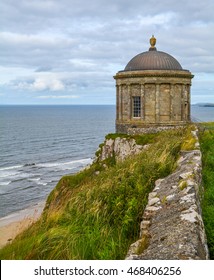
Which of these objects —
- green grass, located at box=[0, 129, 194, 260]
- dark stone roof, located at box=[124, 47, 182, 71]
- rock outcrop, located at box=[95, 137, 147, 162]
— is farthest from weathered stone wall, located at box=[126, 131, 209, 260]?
dark stone roof, located at box=[124, 47, 182, 71]

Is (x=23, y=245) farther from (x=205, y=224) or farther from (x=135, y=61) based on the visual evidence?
(x=135, y=61)

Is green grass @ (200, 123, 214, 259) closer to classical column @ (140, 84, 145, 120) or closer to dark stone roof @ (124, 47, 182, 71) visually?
classical column @ (140, 84, 145, 120)

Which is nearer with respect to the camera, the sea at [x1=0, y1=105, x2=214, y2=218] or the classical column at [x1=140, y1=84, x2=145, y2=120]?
the classical column at [x1=140, y1=84, x2=145, y2=120]

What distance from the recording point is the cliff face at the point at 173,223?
17.5ft

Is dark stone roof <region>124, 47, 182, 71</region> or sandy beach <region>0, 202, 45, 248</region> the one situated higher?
dark stone roof <region>124, 47, 182, 71</region>

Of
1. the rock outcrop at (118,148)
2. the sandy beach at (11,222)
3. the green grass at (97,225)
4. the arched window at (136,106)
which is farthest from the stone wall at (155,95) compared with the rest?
the green grass at (97,225)

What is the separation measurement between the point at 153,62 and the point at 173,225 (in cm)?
2494

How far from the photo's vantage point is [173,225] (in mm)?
6250

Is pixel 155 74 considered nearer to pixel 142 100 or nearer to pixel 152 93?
pixel 152 93

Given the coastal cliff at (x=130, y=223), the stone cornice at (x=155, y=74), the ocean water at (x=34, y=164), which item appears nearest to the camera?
the coastal cliff at (x=130, y=223)

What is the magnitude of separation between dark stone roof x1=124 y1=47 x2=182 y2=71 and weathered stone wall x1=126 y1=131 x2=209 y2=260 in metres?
21.3

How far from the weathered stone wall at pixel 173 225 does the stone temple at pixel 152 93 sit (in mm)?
20759

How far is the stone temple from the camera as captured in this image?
29.4 meters

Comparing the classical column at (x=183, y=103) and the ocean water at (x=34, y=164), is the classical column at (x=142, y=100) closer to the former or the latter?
the classical column at (x=183, y=103)
